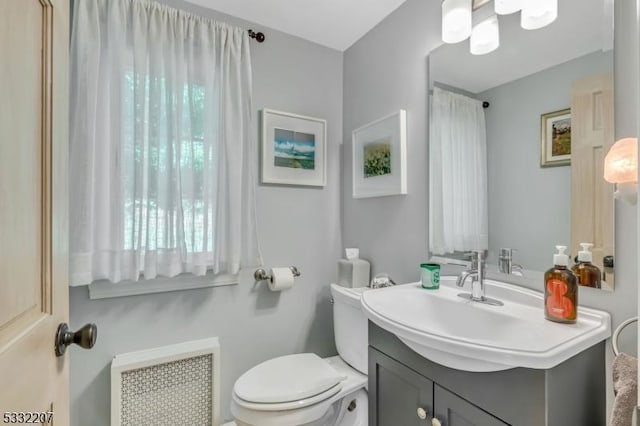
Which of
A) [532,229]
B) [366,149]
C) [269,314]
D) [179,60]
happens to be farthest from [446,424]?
[179,60]

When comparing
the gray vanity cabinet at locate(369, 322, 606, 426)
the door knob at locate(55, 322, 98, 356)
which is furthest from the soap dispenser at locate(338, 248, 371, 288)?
the door knob at locate(55, 322, 98, 356)

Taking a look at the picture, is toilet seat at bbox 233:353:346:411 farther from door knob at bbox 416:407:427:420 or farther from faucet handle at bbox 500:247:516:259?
faucet handle at bbox 500:247:516:259

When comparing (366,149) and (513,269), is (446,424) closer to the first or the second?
(513,269)

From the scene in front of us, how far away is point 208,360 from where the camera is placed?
1.53 metres

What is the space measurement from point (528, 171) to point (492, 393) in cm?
73

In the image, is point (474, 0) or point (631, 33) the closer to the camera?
point (631, 33)

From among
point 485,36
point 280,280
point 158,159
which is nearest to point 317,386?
point 280,280

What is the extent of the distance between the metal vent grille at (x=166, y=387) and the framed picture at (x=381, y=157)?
1.17 m

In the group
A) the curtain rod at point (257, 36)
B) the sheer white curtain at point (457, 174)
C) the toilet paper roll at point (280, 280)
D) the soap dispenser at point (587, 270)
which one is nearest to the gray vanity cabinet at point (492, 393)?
the soap dispenser at point (587, 270)

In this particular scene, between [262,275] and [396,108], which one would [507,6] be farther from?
[262,275]

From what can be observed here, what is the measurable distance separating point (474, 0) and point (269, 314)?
1.76m

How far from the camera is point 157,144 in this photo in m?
1.39

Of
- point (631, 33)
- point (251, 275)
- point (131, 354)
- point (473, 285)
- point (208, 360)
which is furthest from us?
point (251, 275)

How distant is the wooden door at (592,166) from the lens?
86cm
